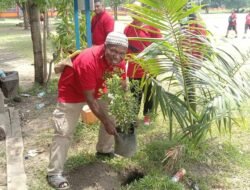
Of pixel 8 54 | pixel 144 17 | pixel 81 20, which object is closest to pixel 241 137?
pixel 144 17

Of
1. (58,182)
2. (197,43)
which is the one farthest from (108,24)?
(58,182)

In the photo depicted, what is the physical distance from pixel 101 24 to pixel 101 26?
0.03 meters

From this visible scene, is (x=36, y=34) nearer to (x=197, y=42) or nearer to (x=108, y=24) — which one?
(x=108, y=24)

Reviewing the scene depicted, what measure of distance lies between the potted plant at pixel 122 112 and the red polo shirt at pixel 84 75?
0.12 m

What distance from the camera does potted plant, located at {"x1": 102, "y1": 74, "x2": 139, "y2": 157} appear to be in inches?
132

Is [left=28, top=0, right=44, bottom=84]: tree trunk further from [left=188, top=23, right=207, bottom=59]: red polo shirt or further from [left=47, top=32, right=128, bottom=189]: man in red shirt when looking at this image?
[left=188, top=23, right=207, bottom=59]: red polo shirt

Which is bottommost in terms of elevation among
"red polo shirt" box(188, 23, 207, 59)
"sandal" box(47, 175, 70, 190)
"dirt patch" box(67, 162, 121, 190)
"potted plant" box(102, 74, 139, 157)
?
"dirt patch" box(67, 162, 121, 190)

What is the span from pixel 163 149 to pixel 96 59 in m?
1.48

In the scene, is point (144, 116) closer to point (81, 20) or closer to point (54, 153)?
point (54, 153)

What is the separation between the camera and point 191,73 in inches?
143

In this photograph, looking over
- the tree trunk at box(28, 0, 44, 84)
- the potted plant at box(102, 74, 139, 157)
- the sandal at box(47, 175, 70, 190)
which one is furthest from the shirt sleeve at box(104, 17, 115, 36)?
the sandal at box(47, 175, 70, 190)

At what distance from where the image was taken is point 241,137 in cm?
494

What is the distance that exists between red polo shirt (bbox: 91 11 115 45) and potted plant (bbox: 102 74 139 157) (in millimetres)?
2536

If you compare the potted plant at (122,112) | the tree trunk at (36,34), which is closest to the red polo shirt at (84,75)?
the potted plant at (122,112)
